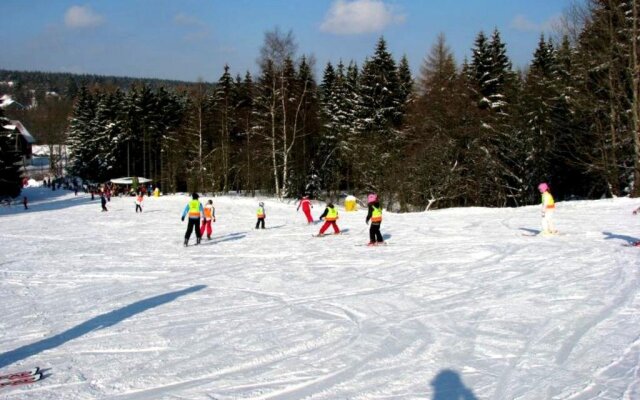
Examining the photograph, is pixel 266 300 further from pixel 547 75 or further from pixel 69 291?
pixel 547 75

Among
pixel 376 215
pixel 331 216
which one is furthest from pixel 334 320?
pixel 331 216

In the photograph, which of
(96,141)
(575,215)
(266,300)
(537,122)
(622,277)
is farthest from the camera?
(96,141)

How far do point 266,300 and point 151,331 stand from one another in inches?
87.8

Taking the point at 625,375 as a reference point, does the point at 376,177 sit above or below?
above

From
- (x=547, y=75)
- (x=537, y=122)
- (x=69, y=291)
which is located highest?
(x=547, y=75)

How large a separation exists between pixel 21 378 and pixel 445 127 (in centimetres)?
A: 3358

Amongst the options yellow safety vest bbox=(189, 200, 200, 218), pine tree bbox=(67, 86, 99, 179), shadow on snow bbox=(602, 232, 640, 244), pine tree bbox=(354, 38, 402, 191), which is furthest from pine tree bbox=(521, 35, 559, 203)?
pine tree bbox=(67, 86, 99, 179)

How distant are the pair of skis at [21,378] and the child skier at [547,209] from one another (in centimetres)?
1315

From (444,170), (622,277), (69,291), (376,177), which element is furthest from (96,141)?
(622,277)

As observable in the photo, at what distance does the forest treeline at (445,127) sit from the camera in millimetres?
28688

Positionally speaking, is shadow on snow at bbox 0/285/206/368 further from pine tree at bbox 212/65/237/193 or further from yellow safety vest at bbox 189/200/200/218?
pine tree at bbox 212/65/237/193

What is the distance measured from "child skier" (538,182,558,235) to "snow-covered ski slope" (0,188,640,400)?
461mm

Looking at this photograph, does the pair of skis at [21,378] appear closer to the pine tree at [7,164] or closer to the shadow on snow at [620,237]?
the shadow on snow at [620,237]

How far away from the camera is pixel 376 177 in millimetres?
36844
